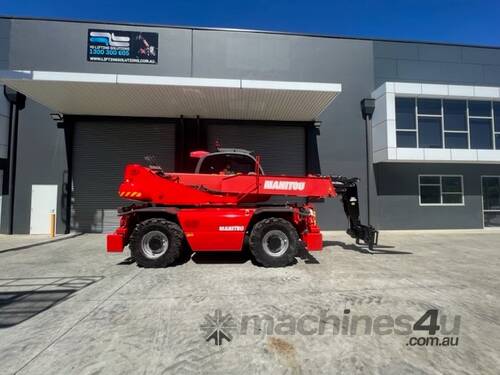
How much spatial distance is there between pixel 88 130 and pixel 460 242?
17086 mm

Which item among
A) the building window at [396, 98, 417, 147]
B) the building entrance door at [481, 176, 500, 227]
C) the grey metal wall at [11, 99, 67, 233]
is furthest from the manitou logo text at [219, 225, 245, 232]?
the building entrance door at [481, 176, 500, 227]

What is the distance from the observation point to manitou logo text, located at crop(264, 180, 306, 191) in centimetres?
745

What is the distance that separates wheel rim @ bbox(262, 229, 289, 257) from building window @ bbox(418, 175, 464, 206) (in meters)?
11.2

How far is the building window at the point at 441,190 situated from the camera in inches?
581

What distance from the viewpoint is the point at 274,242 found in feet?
23.1

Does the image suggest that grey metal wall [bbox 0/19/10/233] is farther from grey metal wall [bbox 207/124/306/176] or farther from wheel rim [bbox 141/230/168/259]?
wheel rim [bbox 141/230/168/259]

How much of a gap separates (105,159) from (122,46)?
5.55 metres

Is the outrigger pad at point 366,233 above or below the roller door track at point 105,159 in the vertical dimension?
below

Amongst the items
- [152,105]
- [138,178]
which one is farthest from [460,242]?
[152,105]

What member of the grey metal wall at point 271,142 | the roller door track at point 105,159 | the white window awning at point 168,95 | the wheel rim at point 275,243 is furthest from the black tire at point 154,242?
the grey metal wall at point 271,142

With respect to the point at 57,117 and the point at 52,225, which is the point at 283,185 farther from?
the point at 57,117

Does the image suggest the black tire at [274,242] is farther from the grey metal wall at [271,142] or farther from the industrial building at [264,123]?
the grey metal wall at [271,142]

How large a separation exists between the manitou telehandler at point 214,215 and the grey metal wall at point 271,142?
6.55m

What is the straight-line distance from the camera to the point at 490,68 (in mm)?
15555
